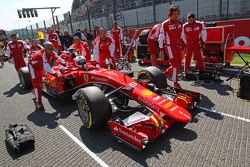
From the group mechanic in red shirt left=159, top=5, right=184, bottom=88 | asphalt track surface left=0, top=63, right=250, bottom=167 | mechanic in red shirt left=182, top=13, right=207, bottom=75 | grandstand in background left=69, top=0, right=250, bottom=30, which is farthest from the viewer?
grandstand in background left=69, top=0, right=250, bottom=30

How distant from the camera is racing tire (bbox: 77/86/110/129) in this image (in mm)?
3867

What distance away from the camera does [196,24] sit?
265 inches

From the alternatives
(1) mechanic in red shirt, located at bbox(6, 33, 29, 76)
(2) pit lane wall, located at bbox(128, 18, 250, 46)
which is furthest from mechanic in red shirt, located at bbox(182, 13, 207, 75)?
(1) mechanic in red shirt, located at bbox(6, 33, 29, 76)

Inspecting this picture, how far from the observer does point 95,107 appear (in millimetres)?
3850

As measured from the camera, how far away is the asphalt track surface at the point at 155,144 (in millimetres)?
3203

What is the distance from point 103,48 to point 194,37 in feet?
9.10

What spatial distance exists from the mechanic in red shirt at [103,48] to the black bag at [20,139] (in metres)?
3.46

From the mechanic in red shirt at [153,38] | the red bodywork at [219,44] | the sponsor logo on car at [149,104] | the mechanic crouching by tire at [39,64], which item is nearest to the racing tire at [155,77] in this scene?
the sponsor logo on car at [149,104]

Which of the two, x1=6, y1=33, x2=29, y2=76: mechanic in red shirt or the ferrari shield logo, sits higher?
x1=6, y1=33, x2=29, y2=76: mechanic in red shirt

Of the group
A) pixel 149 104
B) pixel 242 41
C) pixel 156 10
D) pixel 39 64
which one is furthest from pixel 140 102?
pixel 156 10

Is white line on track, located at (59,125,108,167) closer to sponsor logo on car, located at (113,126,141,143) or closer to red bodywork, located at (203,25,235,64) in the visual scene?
sponsor logo on car, located at (113,126,141,143)

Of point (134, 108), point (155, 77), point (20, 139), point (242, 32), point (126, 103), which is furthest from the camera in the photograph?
point (242, 32)

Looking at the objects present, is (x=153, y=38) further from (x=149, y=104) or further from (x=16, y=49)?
(x=16, y=49)

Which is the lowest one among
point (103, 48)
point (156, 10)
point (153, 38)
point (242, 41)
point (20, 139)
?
point (20, 139)
